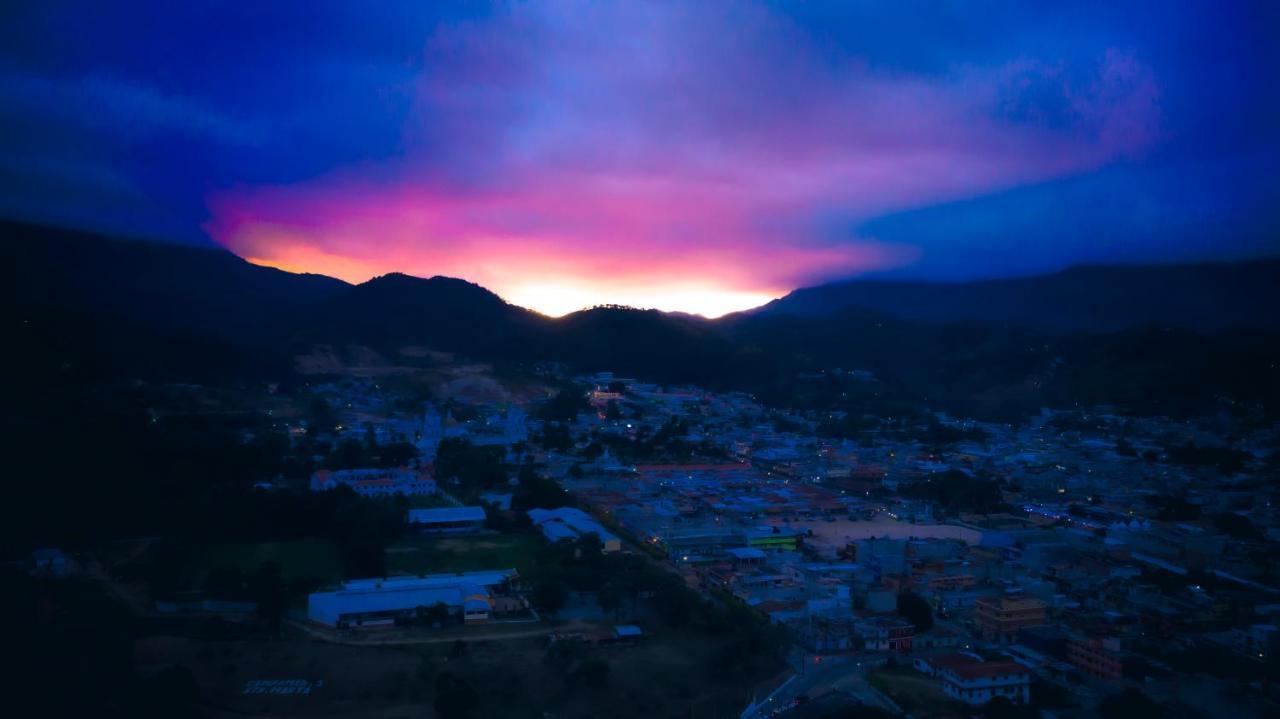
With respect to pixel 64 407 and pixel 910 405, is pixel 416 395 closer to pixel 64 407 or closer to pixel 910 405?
pixel 64 407

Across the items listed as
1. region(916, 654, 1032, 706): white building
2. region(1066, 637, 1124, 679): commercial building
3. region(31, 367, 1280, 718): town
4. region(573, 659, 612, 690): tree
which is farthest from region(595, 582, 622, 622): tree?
region(1066, 637, 1124, 679): commercial building

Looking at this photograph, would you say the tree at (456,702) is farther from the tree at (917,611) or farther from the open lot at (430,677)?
Result: the tree at (917,611)

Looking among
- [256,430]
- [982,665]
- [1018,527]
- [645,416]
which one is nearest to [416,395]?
[645,416]

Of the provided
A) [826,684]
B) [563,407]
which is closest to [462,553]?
[826,684]

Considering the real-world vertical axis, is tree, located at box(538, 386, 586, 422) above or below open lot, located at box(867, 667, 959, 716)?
above

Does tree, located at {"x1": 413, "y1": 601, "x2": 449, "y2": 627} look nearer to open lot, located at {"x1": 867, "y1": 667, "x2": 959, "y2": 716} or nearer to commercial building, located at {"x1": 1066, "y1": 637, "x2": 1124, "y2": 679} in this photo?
open lot, located at {"x1": 867, "y1": 667, "x2": 959, "y2": 716}

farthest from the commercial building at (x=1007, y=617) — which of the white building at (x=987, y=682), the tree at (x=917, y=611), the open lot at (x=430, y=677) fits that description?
the open lot at (x=430, y=677)

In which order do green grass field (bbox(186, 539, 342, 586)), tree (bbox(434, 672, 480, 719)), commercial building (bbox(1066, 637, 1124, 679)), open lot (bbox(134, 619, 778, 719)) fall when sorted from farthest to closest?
green grass field (bbox(186, 539, 342, 586)) → commercial building (bbox(1066, 637, 1124, 679)) → open lot (bbox(134, 619, 778, 719)) → tree (bbox(434, 672, 480, 719))
